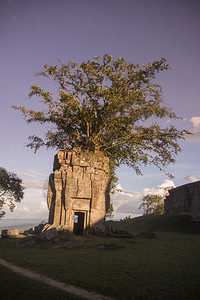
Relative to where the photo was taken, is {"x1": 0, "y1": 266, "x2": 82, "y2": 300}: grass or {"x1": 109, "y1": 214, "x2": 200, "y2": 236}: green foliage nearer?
{"x1": 0, "y1": 266, "x2": 82, "y2": 300}: grass

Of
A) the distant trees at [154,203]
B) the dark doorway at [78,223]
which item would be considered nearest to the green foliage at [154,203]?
the distant trees at [154,203]

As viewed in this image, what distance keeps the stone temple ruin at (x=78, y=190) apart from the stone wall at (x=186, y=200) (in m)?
15.2

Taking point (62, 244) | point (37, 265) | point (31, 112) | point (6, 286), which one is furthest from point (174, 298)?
point (31, 112)

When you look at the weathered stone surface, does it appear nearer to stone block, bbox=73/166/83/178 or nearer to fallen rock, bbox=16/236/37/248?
fallen rock, bbox=16/236/37/248

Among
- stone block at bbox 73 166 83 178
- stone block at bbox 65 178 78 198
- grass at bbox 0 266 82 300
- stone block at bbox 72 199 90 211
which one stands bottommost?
grass at bbox 0 266 82 300

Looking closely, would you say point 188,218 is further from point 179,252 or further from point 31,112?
point 31,112

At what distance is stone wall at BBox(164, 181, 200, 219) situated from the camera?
31.7m

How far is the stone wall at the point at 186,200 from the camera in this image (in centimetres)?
3166

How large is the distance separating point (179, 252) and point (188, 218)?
1934 cm

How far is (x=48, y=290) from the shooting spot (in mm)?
7859

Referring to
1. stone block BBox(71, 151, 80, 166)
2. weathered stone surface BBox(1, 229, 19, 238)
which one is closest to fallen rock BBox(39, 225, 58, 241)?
weathered stone surface BBox(1, 229, 19, 238)

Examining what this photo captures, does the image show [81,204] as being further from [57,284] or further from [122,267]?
[57,284]

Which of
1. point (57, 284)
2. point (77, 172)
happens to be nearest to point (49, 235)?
point (77, 172)

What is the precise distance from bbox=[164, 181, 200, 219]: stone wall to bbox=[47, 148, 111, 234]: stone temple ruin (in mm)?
15224
